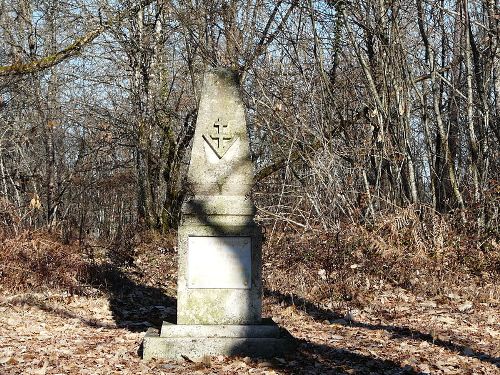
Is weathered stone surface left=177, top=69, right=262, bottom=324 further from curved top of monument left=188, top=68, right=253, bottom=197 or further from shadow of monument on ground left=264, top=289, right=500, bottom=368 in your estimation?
shadow of monument on ground left=264, top=289, right=500, bottom=368

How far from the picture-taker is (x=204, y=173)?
19.7 feet

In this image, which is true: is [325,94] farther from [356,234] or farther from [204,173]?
[204,173]

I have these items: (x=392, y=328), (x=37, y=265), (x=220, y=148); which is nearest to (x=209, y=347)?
(x=220, y=148)

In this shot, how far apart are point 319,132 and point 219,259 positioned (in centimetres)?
582

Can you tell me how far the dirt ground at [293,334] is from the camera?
5.35 metres

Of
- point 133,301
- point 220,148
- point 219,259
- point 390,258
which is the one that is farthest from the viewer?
point 390,258

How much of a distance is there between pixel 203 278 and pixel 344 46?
7.32 metres

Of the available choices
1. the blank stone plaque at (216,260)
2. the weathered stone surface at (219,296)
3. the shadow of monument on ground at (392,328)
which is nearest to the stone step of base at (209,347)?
the weathered stone surface at (219,296)

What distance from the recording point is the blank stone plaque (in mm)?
5852

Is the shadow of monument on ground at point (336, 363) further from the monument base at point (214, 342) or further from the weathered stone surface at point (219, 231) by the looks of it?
the weathered stone surface at point (219, 231)

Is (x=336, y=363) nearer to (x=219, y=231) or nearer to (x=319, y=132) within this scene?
(x=219, y=231)

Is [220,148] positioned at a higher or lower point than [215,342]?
higher

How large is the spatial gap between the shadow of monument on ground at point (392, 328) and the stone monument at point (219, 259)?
161 cm

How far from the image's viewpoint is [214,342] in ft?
18.6
